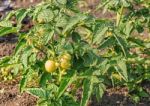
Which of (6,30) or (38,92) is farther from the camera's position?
(6,30)

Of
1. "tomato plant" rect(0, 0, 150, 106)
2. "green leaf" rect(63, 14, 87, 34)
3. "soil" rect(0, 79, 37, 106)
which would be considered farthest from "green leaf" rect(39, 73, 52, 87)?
"soil" rect(0, 79, 37, 106)

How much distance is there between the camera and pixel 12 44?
4.04 metres

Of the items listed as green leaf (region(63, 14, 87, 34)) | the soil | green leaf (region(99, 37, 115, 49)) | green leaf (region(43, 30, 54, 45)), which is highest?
green leaf (region(63, 14, 87, 34))

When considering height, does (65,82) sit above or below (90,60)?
below

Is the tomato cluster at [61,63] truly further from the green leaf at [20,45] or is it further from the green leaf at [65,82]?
the green leaf at [20,45]

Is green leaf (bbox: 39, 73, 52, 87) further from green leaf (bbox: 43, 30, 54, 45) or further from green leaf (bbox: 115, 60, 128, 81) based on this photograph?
green leaf (bbox: 115, 60, 128, 81)

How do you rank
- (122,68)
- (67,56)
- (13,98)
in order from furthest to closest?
(13,98) → (122,68) → (67,56)

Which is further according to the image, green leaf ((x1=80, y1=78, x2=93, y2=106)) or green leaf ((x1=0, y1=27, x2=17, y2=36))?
green leaf ((x1=0, y1=27, x2=17, y2=36))

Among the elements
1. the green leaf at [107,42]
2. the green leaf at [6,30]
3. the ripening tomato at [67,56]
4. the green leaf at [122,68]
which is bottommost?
Answer: the green leaf at [122,68]

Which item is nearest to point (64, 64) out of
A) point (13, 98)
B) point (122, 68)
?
point (122, 68)

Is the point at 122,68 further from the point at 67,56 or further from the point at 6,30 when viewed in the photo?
the point at 6,30

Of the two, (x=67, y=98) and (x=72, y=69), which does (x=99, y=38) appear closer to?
(x=72, y=69)

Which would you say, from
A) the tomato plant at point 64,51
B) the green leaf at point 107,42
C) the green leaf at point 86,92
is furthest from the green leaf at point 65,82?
the green leaf at point 107,42

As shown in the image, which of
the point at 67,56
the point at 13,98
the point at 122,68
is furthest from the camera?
the point at 13,98
